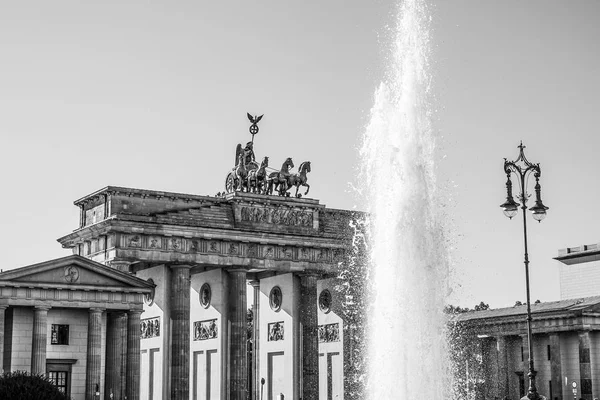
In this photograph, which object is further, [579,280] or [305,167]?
[579,280]

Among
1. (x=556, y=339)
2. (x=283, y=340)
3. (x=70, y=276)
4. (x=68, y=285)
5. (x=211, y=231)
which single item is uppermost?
(x=211, y=231)

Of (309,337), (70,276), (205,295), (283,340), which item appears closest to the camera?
(70,276)

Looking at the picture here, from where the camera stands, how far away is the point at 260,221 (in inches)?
2963

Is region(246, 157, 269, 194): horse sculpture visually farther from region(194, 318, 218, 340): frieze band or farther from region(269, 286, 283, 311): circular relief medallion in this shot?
region(194, 318, 218, 340): frieze band

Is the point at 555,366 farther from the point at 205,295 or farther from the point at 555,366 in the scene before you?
the point at 205,295

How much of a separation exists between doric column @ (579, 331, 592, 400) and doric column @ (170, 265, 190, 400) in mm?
28300

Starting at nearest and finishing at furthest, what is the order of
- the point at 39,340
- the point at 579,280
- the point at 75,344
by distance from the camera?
the point at 39,340 → the point at 75,344 → the point at 579,280

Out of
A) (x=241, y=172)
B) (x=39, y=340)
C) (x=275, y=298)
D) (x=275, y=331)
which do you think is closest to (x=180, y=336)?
(x=275, y=331)

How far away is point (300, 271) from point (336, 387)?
10290mm

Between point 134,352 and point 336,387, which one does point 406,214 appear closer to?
point 134,352

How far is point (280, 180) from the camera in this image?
7638 centimetres

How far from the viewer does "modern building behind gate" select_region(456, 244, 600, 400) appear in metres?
72.8

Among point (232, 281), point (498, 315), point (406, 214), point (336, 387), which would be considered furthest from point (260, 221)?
point (406, 214)

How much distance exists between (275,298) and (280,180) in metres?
9.81
